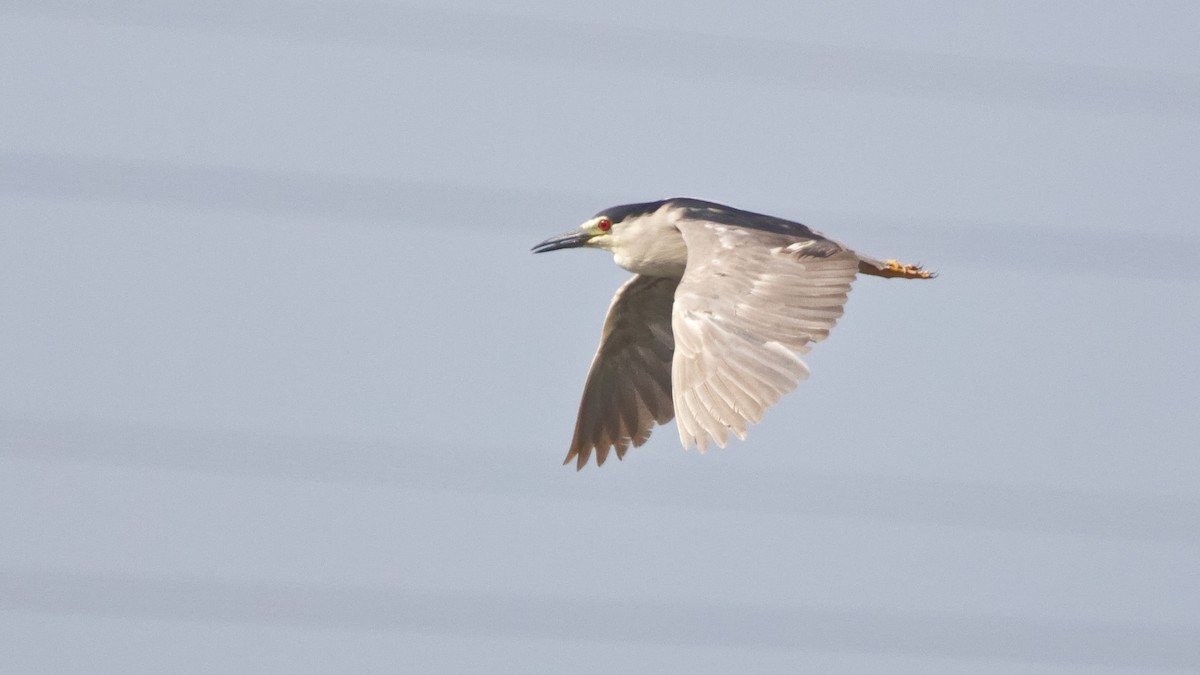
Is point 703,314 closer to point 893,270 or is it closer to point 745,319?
point 745,319

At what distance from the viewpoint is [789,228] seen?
9.14 m

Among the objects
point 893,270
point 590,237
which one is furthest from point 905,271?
point 590,237

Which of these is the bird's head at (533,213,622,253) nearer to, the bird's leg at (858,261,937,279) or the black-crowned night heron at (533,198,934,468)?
the black-crowned night heron at (533,198,934,468)

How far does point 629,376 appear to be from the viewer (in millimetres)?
10164

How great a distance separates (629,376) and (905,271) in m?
1.63

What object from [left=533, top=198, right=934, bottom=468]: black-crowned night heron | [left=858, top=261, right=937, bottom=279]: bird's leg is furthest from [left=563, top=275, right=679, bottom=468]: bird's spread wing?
[left=858, top=261, right=937, bottom=279]: bird's leg

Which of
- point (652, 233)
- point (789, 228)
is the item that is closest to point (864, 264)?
point (789, 228)

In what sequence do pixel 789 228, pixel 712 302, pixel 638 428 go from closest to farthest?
1. pixel 712 302
2. pixel 789 228
3. pixel 638 428

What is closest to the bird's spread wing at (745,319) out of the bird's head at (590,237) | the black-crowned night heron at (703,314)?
the black-crowned night heron at (703,314)

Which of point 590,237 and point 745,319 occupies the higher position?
point 590,237

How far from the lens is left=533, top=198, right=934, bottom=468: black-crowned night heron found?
7.46 meters

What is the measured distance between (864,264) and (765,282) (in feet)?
4.02

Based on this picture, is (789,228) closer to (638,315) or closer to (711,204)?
(711,204)

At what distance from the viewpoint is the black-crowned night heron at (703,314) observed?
7457mm
